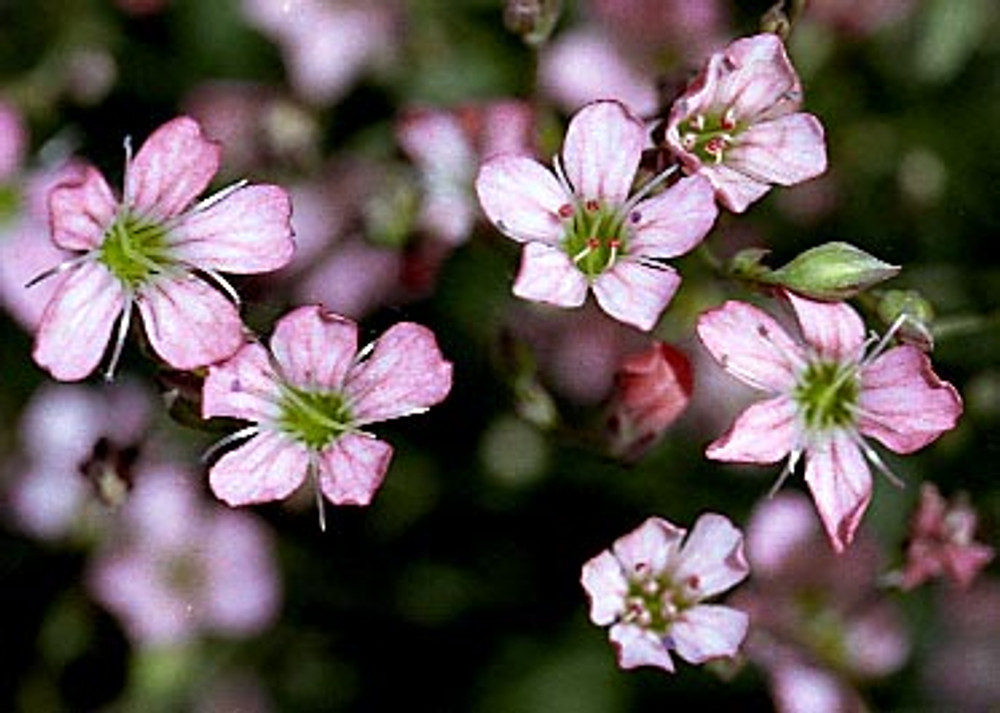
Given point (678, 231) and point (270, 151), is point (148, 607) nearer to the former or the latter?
point (270, 151)

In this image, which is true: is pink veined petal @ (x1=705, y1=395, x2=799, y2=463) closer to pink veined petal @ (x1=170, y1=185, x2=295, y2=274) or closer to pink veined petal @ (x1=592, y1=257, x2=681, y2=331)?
pink veined petal @ (x1=592, y1=257, x2=681, y2=331)

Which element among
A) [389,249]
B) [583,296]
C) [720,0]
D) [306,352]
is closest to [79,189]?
[306,352]

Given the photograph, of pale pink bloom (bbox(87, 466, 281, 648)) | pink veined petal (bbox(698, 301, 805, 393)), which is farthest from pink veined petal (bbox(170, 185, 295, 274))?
pale pink bloom (bbox(87, 466, 281, 648))

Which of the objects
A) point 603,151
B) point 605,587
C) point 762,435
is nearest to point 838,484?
point 762,435

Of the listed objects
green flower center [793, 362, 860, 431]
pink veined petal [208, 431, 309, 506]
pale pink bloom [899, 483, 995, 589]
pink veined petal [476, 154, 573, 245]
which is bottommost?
pale pink bloom [899, 483, 995, 589]

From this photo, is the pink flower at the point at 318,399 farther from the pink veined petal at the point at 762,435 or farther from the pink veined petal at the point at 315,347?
the pink veined petal at the point at 762,435

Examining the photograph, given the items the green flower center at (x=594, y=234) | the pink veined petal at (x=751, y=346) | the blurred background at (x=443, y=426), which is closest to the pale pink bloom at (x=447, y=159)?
the blurred background at (x=443, y=426)

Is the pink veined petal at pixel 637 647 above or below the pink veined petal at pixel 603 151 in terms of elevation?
below
